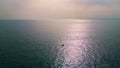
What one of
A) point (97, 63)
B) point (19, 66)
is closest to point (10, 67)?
point (19, 66)

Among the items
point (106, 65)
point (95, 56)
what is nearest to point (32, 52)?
point (95, 56)

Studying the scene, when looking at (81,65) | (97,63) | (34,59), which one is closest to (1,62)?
(34,59)

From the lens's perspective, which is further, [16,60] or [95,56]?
[95,56]

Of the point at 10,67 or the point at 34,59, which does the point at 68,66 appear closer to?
the point at 34,59

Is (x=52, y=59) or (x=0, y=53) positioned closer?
(x=52, y=59)

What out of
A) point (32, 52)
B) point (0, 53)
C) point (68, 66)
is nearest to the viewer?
point (68, 66)

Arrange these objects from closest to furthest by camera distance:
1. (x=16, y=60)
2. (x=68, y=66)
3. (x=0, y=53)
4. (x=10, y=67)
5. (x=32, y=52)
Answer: (x=10, y=67) → (x=68, y=66) → (x=16, y=60) → (x=0, y=53) → (x=32, y=52)

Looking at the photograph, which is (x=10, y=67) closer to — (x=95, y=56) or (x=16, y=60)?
(x=16, y=60)

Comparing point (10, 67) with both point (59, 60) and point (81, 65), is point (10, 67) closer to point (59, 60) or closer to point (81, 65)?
point (59, 60)
